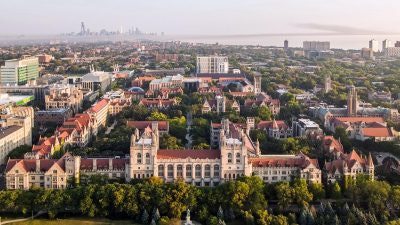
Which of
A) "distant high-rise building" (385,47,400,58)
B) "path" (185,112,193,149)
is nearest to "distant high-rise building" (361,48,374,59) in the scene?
"distant high-rise building" (385,47,400,58)

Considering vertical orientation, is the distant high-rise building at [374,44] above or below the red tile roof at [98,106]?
above

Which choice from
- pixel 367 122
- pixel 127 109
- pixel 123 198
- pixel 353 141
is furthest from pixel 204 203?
pixel 127 109

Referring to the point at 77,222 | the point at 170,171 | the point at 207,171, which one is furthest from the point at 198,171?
the point at 77,222

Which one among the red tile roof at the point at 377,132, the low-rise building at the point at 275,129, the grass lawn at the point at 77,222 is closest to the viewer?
the grass lawn at the point at 77,222

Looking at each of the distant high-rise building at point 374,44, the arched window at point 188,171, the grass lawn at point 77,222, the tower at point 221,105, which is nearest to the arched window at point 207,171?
the arched window at point 188,171

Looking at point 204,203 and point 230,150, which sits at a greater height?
point 230,150

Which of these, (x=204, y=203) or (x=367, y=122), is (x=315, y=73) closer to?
(x=367, y=122)

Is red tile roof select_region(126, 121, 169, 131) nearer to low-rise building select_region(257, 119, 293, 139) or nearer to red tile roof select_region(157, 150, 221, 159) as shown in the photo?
low-rise building select_region(257, 119, 293, 139)

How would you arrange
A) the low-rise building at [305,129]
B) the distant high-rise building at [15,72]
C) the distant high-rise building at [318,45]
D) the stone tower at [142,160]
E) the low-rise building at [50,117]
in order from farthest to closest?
the distant high-rise building at [318,45], the distant high-rise building at [15,72], the low-rise building at [50,117], the low-rise building at [305,129], the stone tower at [142,160]

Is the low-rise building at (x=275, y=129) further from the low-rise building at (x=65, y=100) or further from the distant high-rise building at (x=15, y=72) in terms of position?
the distant high-rise building at (x=15, y=72)
